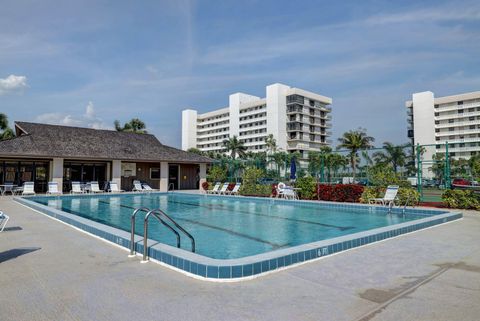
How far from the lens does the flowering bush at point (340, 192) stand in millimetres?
15148

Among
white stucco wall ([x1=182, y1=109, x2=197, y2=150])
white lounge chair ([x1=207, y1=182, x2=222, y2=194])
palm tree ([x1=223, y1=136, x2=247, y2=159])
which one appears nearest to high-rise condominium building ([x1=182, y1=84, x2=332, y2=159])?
palm tree ([x1=223, y1=136, x2=247, y2=159])

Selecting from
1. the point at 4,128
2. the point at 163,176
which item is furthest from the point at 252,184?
the point at 4,128

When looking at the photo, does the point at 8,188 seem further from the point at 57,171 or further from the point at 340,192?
the point at 340,192

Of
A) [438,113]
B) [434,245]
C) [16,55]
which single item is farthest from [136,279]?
[438,113]

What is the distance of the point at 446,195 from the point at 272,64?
11.5 m

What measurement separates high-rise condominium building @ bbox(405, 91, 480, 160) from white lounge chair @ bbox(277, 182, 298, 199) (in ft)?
209

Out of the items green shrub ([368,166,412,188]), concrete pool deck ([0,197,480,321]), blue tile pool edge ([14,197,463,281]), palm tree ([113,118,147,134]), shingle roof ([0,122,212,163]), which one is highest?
palm tree ([113,118,147,134])

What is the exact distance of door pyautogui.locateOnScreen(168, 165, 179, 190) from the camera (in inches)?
1103

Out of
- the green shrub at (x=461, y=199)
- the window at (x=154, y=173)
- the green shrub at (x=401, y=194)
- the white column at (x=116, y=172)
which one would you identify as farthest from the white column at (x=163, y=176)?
the green shrub at (x=461, y=199)

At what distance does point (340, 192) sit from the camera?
15.7m

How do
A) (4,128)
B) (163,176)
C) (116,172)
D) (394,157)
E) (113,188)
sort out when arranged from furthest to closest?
(4,128), (163,176), (116,172), (113,188), (394,157)

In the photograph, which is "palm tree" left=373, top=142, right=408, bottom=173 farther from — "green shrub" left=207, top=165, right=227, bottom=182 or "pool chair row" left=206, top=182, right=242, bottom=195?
"green shrub" left=207, top=165, right=227, bottom=182

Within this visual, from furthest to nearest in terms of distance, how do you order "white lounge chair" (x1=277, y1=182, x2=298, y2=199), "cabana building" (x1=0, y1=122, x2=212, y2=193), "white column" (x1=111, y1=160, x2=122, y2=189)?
"white column" (x1=111, y1=160, x2=122, y2=189), "cabana building" (x1=0, y1=122, x2=212, y2=193), "white lounge chair" (x1=277, y1=182, x2=298, y2=199)

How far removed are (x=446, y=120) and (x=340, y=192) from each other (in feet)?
243
